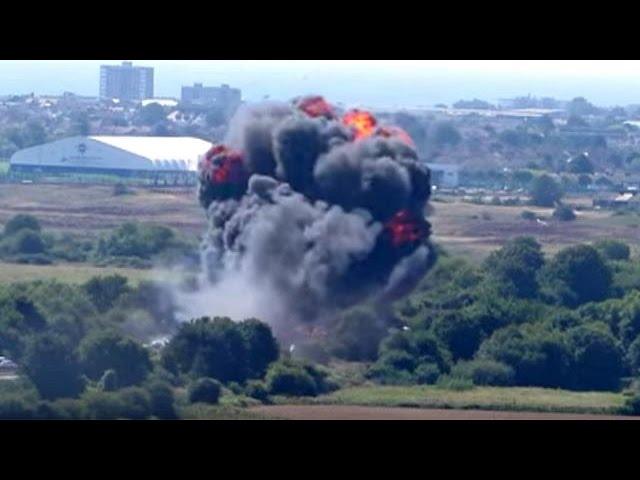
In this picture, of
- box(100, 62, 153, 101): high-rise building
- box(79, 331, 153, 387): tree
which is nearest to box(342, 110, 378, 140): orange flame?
box(79, 331, 153, 387): tree

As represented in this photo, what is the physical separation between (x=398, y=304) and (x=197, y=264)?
7.04m

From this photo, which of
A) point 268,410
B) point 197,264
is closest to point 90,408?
point 268,410

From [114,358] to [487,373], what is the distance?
690cm

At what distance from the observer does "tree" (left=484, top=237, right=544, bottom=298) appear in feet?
118

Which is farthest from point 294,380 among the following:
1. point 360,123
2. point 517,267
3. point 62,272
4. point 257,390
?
point 62,272

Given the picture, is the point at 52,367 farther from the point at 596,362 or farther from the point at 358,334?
the point at 596,362

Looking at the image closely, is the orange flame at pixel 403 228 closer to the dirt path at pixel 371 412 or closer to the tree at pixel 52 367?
the tree at pixel 52 367

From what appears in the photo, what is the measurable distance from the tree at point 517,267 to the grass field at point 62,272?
772 cm

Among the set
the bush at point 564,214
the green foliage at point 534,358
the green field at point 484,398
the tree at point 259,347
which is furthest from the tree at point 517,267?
the bush at point 564,214

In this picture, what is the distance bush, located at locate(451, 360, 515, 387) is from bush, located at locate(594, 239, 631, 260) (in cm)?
1325

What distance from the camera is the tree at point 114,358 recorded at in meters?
22.2

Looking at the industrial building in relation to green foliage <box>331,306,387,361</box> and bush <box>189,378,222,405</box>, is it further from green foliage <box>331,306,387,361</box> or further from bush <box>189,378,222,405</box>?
bush <box>189,378,222,405</box>
